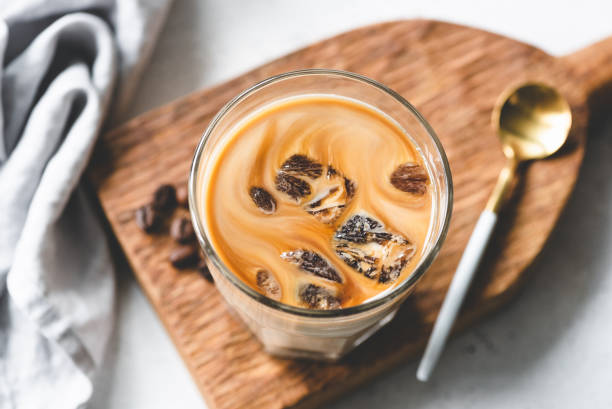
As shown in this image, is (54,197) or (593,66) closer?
(54,197)

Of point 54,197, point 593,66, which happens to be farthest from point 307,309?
point 593,66

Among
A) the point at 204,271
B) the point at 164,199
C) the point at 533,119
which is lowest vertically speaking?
the point at 204,271

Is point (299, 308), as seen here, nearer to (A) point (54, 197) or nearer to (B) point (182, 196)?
(B) point (182, 196)

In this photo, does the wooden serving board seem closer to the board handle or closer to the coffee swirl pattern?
the board handle

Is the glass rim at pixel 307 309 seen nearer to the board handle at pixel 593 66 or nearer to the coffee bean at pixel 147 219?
the coffee bean at pixel 147 219

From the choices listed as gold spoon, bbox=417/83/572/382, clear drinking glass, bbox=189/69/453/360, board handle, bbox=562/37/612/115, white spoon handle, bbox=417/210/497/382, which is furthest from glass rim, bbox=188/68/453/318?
board handle, bbox=562/37/612/115
